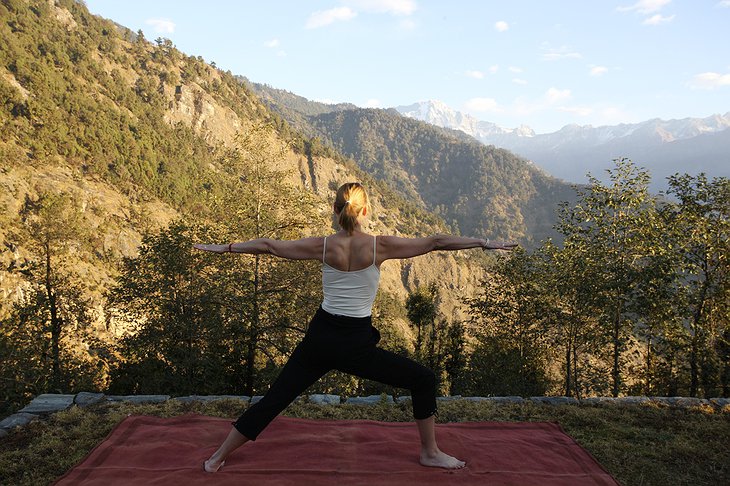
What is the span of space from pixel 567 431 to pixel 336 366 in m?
3.38

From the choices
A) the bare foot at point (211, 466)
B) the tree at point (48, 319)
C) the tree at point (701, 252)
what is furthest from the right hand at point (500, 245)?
the tree at point (48, 319)

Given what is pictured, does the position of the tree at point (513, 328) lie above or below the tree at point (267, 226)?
below

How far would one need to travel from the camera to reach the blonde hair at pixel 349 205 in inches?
132

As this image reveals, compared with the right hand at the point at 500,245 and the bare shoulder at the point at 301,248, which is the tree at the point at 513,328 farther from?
the bare shoulder at the point at 301,248

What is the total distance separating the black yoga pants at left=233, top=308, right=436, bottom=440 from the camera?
3381 millimetres

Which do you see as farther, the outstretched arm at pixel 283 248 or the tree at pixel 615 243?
the tree at pixel 615 243

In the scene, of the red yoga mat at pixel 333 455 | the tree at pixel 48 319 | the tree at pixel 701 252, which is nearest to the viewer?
the red yoga mat at pixel 333 455

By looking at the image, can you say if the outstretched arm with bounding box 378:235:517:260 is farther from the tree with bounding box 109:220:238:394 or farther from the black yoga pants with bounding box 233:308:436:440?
the tree with bounding box 109:220:238:394

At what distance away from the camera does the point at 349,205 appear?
3.34 m

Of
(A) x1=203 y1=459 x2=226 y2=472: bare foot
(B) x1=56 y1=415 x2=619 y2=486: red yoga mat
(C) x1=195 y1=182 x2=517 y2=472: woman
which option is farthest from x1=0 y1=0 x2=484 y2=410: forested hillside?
(C) x1=195 y1=182 x2=517 y2=472: woman

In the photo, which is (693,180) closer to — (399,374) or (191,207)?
(399,374)

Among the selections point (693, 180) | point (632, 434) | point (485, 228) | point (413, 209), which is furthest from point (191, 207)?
point (485, 228)

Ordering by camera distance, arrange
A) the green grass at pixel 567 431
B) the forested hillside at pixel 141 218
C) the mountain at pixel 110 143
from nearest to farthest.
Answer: the green grass at pixel 567 431 < the forested hillside at pixel 141 218 < the mountain at pixel 110 143

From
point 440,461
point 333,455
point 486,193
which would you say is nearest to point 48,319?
point 333,455
